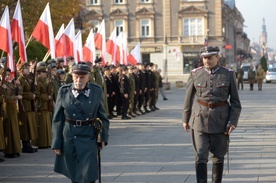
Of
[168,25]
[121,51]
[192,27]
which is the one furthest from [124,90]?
[192,27]

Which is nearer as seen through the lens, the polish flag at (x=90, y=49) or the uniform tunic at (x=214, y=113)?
the uniform tunic at (x=214, y=113)

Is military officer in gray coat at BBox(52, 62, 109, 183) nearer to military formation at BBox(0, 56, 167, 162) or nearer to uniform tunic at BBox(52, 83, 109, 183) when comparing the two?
uniform tunic at BBox(52, 83, 109, 183)

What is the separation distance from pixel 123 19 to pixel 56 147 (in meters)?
67.6

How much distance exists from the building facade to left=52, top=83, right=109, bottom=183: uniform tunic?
64.5 meters

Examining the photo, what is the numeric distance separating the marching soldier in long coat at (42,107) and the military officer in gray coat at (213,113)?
19.9ft

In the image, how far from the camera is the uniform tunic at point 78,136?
777 centimetres

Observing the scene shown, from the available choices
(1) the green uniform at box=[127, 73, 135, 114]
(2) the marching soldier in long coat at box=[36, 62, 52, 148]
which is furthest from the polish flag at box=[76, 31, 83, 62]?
(2) the marching soldier in long coat at box=[36, 62, 52, 148]

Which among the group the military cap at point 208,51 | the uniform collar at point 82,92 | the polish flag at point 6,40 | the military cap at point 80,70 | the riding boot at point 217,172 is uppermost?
the polish flag at point 6,40

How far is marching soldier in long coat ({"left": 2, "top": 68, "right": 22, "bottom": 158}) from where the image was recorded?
1262 centimetres

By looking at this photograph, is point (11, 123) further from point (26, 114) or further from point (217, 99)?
point (217, 99)

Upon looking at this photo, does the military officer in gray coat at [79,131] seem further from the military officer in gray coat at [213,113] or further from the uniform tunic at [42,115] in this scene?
the uniform tunic at [42,115]

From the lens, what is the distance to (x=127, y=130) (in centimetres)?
1770

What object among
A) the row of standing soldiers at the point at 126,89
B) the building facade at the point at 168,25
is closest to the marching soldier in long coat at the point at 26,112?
the row of standing soldiers at the point at 126,89

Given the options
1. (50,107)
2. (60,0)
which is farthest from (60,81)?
(60,0)
